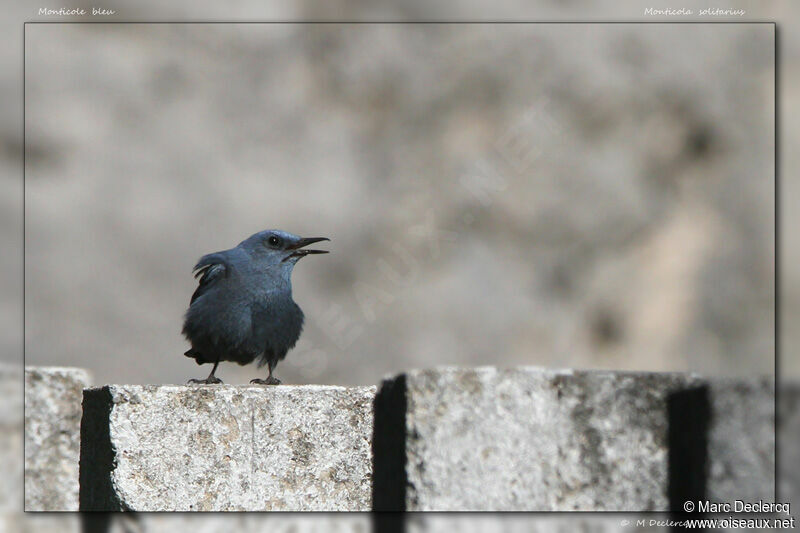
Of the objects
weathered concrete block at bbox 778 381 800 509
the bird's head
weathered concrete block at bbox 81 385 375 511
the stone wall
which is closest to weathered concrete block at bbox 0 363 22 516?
the stone wall

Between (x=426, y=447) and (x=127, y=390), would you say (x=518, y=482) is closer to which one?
(x=426, y=447)

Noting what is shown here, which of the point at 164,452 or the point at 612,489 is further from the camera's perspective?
the point at 164,452

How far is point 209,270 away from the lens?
5.02 m

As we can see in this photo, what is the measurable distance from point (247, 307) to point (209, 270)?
1.48ft

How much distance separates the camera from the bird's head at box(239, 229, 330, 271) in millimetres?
4949

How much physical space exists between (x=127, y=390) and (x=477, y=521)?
1113mm

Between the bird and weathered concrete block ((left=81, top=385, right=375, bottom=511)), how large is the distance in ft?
5.51

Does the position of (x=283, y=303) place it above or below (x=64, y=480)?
above

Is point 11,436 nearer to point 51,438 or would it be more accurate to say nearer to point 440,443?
point 51,438

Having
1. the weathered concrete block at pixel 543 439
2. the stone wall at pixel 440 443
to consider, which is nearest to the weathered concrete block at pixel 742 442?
the stone wall at pixel 440 443

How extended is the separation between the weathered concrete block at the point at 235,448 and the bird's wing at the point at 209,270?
211 centimetres

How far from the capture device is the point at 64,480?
10.9 feet

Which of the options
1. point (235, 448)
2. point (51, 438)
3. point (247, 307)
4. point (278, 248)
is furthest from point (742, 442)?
point (278, 248)

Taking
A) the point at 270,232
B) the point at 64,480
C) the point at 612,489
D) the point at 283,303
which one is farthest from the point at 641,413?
the point at 270,232
